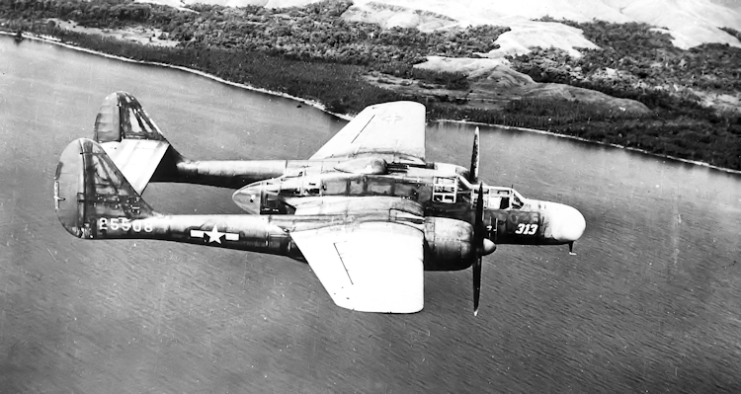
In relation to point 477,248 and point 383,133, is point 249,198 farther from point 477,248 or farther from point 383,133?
point 477,248

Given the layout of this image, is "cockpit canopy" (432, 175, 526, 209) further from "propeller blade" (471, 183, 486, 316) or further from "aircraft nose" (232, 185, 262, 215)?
"aircraft nose" (232, 185, 262, 215)

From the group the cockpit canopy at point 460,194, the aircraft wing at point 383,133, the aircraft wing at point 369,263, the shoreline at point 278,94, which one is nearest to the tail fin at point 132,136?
the shoreline at point 278,94

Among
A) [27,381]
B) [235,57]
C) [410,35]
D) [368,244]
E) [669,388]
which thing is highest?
[410,35]

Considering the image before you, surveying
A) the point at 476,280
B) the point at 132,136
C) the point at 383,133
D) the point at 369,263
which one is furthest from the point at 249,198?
the point at 476,280

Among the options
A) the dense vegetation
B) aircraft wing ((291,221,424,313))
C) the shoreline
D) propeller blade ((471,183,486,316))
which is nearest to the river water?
the shoreline

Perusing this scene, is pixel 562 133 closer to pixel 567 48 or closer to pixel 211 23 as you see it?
pixel 567 48

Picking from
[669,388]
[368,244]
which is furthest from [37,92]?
[669,388]
